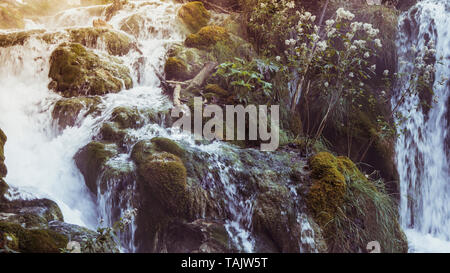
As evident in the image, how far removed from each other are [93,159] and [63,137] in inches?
31.6

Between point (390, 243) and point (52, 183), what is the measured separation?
3.53m

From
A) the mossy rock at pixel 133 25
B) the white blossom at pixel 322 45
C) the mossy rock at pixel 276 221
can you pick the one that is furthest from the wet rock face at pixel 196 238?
the mossy rock at pixel 133 25

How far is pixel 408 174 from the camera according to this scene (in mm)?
4113

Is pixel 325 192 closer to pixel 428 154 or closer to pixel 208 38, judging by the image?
pixel 428 154

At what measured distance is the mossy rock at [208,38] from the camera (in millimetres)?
5195

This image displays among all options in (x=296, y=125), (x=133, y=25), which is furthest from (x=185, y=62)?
(x=133, y=25)

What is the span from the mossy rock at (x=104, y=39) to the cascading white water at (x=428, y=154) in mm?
4675

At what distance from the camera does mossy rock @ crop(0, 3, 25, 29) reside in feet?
19.5

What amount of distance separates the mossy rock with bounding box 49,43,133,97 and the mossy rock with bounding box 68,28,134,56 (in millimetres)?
456

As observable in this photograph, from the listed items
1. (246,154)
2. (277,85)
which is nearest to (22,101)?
(246,154)

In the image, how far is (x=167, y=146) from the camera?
2969mm

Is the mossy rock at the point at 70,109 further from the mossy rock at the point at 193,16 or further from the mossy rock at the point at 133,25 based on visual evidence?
the mossy rock at the point at 193,16

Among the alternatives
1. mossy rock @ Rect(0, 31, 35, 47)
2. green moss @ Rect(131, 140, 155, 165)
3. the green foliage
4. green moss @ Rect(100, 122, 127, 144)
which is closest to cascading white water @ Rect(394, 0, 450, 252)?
the green foliage
